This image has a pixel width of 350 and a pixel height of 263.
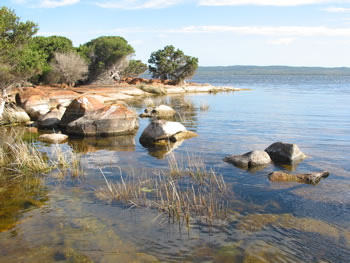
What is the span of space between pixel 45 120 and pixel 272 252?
17394 millimetres

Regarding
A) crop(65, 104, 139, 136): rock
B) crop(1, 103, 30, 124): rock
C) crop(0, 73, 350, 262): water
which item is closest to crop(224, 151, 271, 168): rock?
crop(0, 73, 350, 262): water

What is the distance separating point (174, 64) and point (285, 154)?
53.6 meters

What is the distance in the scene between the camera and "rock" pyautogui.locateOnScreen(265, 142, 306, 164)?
39.9 feet

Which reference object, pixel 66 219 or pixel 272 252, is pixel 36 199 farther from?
pixel 272 252

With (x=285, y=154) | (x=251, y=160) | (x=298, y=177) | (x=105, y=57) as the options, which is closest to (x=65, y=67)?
(x=105, y=57)

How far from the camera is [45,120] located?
20.2m

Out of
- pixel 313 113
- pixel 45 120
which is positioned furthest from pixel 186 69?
pixel 45 120

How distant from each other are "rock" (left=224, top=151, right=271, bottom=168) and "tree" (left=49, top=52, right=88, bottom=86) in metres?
34.3

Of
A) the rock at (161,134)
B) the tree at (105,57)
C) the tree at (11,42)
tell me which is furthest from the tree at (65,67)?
the rock at (161,134)

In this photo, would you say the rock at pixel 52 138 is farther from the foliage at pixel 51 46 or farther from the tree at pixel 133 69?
the tree at pixel 133 69

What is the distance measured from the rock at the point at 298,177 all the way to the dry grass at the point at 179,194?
5.73ft

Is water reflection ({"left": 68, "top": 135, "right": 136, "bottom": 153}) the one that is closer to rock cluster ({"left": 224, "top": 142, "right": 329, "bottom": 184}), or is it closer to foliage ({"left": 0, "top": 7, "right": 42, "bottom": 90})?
rock cluster ({"left": 224, "top": 142, "right": 329, "bottom": 184})

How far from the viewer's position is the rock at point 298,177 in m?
9.99

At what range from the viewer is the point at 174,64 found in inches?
2516
